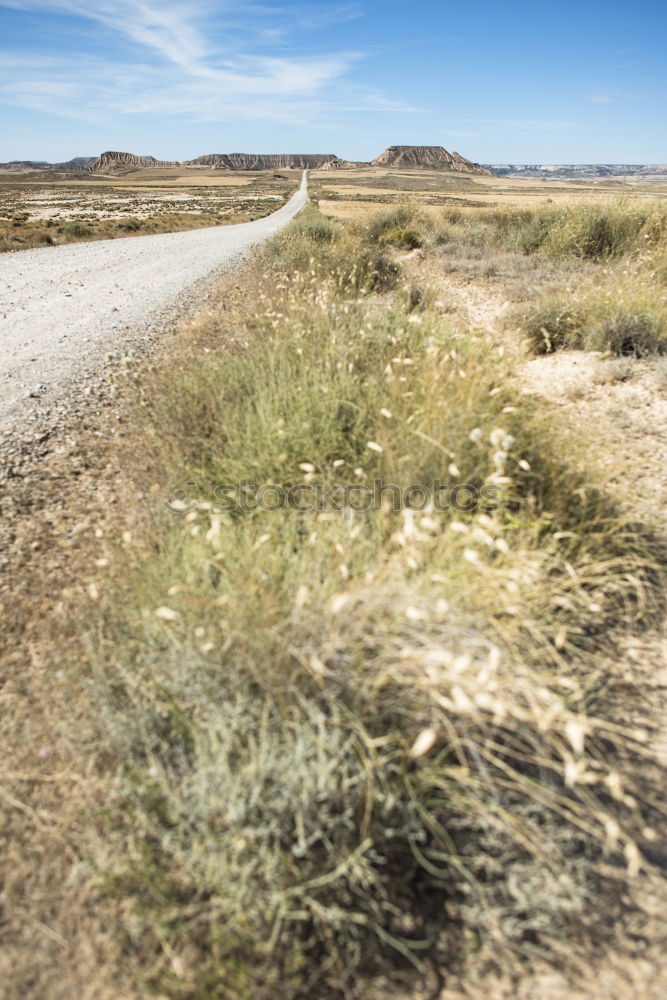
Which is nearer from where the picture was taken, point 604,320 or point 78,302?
point 604,320

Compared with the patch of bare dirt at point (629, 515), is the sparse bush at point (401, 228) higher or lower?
higher

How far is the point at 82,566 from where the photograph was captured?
3.03 metres

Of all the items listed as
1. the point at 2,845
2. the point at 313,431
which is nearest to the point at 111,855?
the point at 2,845

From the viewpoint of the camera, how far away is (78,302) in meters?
10.0

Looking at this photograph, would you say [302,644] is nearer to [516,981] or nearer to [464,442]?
[516,981]

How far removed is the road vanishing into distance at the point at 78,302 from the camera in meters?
6.38

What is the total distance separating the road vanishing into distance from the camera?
6379 mm

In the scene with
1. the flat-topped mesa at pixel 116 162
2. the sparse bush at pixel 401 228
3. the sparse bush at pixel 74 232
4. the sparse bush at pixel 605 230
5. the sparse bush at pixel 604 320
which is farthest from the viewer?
the flat-topped mesa at pixel 116 162

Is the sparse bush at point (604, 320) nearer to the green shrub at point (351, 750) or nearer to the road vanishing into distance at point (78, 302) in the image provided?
the green shrub at point (351, 750)

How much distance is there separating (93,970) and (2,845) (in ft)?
1.76

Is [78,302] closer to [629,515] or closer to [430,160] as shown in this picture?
[629,515]

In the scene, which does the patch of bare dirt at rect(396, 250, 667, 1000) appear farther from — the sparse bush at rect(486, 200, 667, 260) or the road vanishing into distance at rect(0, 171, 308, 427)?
the road vanishing into distance at rect(0, 171, 308, 427)

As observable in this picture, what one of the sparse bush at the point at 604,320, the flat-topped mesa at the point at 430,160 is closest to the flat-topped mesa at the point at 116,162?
the flat-topped mesa at the point at 430,160

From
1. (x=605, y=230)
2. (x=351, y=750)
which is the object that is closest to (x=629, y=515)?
(x=351, y=750)
